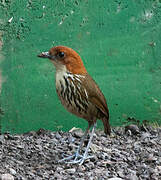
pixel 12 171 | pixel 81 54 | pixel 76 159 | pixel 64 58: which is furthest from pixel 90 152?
pixel 81 54

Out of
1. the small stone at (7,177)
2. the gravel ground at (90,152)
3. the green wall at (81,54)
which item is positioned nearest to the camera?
the small stone at (7,177)

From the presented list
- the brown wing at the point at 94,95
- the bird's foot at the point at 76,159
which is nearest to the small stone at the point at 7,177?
the bird's foot at the point at 76,159

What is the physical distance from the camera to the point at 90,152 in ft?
14.2

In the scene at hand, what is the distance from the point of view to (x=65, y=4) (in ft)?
16.6

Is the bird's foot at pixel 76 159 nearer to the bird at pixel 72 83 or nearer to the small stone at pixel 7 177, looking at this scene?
the bird at pixel 72 83

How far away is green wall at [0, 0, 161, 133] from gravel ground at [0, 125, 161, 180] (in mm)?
277

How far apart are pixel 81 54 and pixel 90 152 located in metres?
1.39

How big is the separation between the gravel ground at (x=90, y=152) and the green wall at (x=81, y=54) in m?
0.28

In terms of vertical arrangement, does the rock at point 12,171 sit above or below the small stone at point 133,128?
below

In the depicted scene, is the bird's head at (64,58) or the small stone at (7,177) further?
the bird's head at (64,58)

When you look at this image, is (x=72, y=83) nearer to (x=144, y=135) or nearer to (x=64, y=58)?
(x=64, y=58)

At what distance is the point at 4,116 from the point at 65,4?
158 cm

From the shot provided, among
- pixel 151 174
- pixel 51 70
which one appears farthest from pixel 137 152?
pixel 51 70

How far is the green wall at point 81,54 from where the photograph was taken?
4.99 meters
